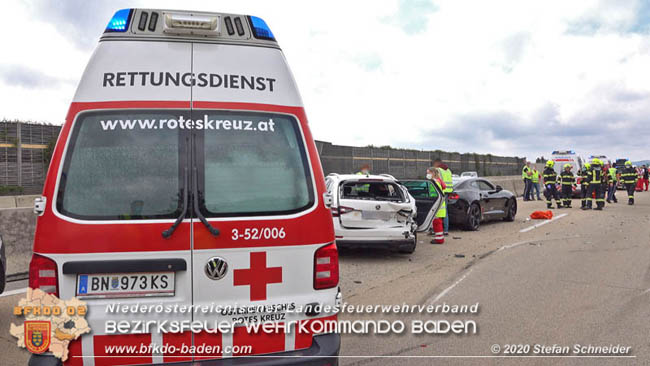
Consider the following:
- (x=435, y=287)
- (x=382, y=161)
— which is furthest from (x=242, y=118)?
(x=382, y=161)

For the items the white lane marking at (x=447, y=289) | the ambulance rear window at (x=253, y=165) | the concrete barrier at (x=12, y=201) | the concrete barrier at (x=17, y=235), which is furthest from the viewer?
the concrete barrier at (x=12, y=201)

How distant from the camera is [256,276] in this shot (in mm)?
2912

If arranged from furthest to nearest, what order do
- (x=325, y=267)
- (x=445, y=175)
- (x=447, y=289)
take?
(x=445, y=175) < (x=447, y=289) < (x=325, y=267)

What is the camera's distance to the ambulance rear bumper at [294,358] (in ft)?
8.87

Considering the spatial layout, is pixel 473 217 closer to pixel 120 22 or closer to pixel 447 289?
pixel 447 289

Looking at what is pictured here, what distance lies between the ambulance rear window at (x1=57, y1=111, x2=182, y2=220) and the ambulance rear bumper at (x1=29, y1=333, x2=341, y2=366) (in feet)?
2.69

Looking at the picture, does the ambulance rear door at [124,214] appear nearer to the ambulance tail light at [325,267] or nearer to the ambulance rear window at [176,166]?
the ambulance rear window at [176,166]

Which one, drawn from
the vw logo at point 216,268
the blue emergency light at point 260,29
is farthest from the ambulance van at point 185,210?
the blue emergency light at point 260,29

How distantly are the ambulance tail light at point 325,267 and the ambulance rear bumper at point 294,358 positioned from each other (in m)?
0.32

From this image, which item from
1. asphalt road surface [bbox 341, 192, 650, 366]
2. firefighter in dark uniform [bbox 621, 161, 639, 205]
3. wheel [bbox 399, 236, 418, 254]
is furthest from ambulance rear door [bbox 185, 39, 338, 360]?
firefighter in dark uniform [bbox 621, 161, 639, 205]

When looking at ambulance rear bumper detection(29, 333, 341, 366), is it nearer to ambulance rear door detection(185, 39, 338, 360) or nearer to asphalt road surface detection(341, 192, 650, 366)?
ambulance rear door detection(185, 39, 338, 360)

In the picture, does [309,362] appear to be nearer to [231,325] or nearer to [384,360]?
[231,325]

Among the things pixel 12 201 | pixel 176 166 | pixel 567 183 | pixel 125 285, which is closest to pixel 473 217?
pixel 567 183

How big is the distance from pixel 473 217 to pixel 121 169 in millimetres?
11701
